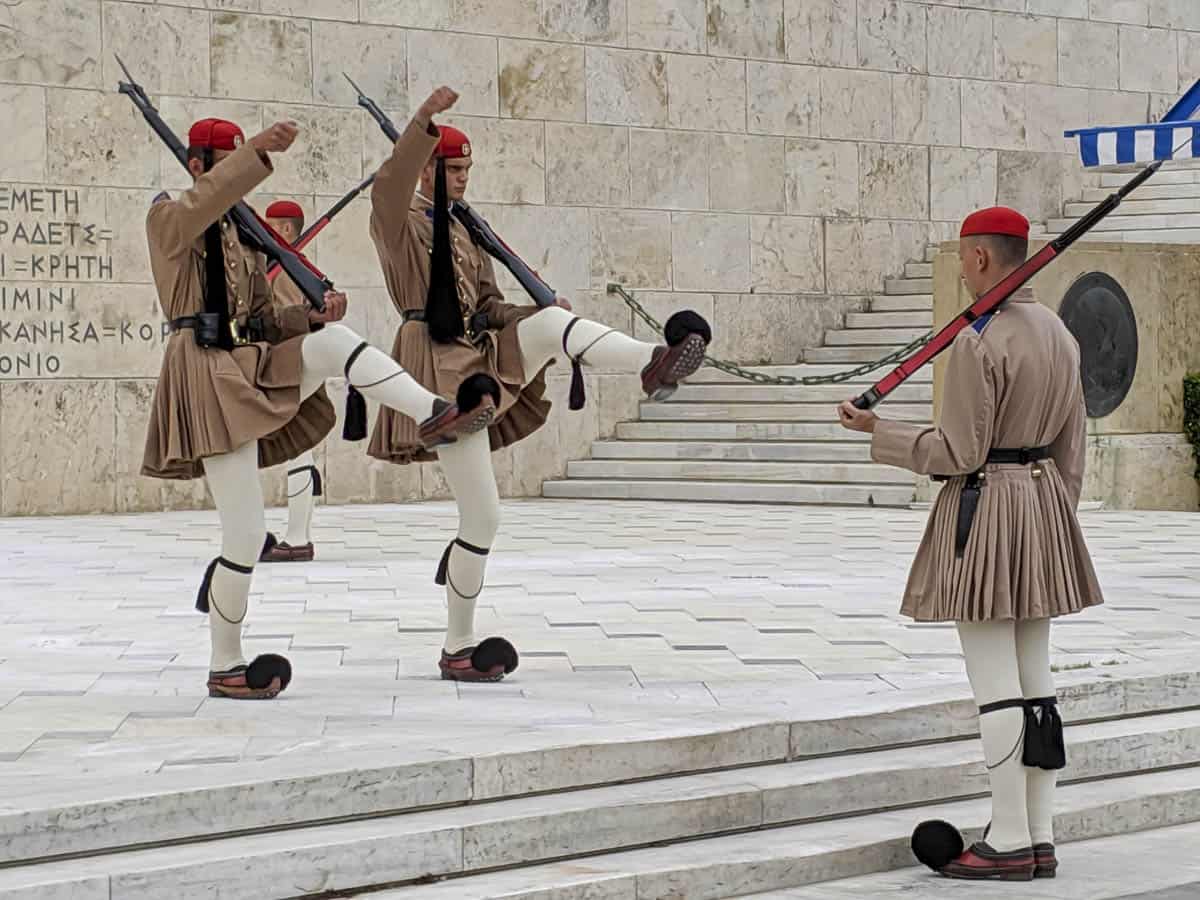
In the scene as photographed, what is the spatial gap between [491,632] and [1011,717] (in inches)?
131

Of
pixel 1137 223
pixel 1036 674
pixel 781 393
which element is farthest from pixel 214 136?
pixel 1137 223

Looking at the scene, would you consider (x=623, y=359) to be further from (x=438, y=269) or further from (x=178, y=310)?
(x=178, y=310)

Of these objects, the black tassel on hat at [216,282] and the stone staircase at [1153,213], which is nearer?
the black tassel on hat at [216,282]

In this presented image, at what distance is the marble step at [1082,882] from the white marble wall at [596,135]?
35.0 feet

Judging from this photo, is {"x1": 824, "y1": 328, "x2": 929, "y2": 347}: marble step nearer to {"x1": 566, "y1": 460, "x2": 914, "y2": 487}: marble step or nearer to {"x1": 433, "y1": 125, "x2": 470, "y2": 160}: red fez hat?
{"x1": 566, "y1": 460, "x2": 914, "y2": 487}: marble step

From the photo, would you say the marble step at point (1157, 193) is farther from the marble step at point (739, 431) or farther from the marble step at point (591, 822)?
the marble step at point (591, 822)

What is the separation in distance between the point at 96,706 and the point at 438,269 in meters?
1.90

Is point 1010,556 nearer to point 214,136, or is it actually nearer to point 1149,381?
point 214,136

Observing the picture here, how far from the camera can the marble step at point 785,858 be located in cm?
504

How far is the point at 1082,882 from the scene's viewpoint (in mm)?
5359

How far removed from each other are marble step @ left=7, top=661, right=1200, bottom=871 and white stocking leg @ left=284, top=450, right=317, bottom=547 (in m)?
5.60

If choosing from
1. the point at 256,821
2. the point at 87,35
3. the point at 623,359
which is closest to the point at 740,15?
the point at 87,35

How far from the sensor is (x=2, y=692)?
22.0 feet

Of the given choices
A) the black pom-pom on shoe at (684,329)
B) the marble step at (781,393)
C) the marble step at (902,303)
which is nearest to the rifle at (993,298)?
the black pom-pom on shoe at (684,329)
